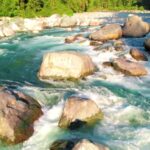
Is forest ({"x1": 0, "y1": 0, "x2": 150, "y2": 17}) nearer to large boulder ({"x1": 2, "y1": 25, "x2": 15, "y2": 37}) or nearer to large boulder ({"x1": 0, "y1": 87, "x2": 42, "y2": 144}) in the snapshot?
large boulder ({"x1": 2, "y1": 25, "x2": 15, "y2": 37})

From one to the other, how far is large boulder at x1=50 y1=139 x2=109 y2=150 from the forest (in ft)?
112

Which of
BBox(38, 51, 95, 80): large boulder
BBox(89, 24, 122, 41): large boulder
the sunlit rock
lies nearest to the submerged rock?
BBox(38, 51, 95, 80): large boulder

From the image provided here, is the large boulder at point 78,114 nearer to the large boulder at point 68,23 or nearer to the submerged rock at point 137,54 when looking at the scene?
the submerged rock at point 137,54

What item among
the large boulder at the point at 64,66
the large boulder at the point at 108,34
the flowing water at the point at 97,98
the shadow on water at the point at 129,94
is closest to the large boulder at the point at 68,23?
the large boulder at the point at 108,34

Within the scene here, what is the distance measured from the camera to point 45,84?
15008 mm

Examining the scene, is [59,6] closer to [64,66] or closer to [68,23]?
[68,23]

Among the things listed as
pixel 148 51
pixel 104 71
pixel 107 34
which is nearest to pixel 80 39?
pixel 107 34

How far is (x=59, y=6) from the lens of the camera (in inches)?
2095

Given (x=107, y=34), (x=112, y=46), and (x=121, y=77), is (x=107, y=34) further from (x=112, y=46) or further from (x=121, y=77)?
(x=121, y=77)

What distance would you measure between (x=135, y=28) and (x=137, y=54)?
5603mm

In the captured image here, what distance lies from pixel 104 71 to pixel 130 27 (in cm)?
810

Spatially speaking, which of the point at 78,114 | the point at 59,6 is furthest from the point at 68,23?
the point at 78,114

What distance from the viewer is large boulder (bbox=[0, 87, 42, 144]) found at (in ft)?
34.5

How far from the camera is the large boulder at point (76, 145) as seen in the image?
8984mm
